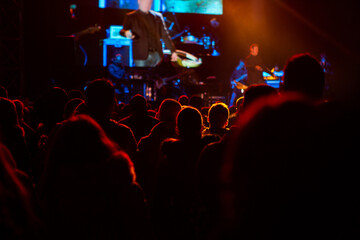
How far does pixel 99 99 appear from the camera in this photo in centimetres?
319

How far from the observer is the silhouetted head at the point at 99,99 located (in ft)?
10.5

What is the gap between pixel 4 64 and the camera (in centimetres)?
1151

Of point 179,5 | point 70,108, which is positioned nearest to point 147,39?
point 179,5

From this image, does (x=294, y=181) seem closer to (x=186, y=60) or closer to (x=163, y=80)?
(x=163, y=80)

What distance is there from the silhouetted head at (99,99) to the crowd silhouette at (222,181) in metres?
0.74

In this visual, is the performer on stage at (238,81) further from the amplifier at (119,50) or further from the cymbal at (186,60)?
the amplifier at (119,50)

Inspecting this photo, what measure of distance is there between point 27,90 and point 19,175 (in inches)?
457

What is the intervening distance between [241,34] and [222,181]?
55.1 feet

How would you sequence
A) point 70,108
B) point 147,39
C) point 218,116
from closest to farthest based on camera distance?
point 218,116 → point 70,108 → point 147,39

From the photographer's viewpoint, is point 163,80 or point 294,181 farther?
point 163,80

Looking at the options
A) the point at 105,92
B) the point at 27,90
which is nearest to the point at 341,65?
the point at 27,90

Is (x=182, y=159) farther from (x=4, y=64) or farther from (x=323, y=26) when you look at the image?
(x=323, y=26)

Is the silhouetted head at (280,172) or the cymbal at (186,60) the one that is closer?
the silhouetted head at (280,172)

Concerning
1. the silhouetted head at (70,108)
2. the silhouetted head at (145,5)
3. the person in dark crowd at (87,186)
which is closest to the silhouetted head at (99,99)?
the silhouetted head at (70,108)
